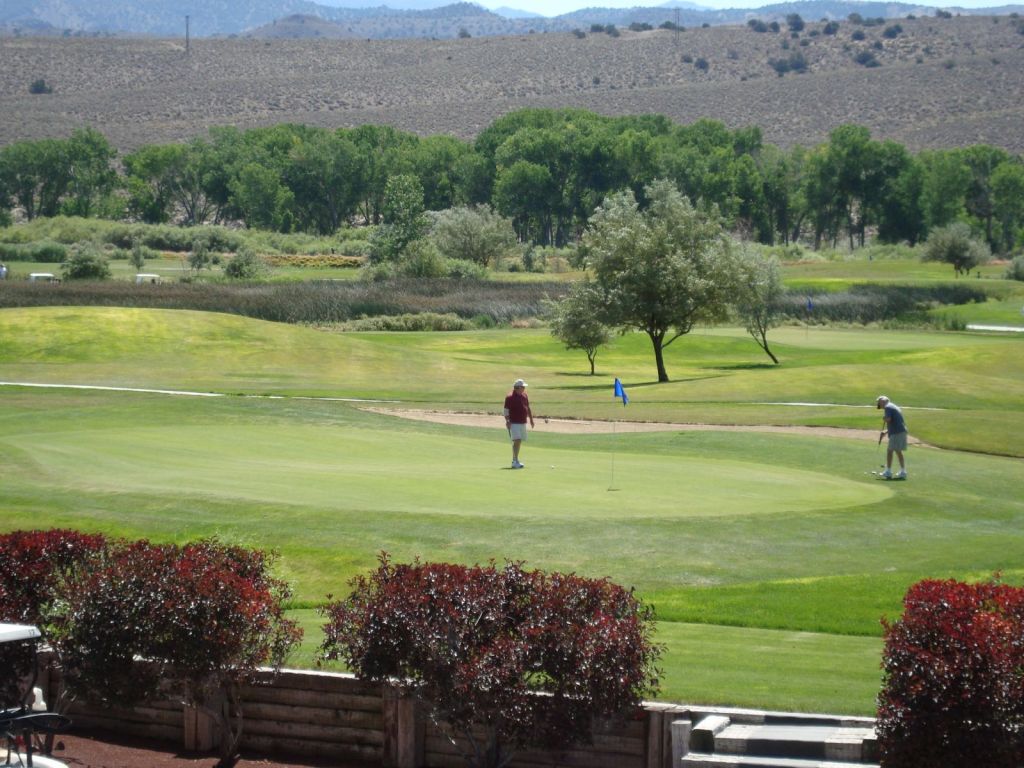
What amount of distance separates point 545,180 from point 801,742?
153 m

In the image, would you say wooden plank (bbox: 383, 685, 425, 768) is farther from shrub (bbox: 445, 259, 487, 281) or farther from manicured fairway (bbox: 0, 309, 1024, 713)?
shrub (bbox: 445, 259, 487, 281)

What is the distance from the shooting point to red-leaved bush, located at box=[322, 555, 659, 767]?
1073 cm

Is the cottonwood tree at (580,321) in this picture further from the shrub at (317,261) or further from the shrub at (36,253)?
the shrub at (36,253)

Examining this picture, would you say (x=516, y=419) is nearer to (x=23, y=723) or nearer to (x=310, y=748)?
(x=310, y=748)

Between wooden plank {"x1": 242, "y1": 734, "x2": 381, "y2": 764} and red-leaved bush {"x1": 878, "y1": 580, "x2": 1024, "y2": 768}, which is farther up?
red-leaved bush {"x1": 878, "y1": 580, "x2": 1024, "y2": 768}

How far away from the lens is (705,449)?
33.9m

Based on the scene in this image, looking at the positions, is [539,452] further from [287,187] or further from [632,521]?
[287,187]

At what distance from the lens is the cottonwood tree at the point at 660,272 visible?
59125 mm

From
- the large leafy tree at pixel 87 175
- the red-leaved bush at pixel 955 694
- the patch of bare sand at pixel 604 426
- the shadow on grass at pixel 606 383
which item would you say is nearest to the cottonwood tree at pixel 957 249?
the shadow on grass at pixel 606 383

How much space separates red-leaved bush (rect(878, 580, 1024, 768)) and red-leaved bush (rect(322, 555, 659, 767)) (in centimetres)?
193

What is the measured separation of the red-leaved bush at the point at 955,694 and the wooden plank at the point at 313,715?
4314mm

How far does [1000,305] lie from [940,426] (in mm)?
57300

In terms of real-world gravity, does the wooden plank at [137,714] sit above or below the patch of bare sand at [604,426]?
above

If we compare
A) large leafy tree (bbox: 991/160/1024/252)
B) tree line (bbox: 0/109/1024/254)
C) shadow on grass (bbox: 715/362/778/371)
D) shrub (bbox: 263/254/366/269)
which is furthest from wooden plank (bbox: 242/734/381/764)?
large leafy tree (bbox: 991/160/1024/252)
